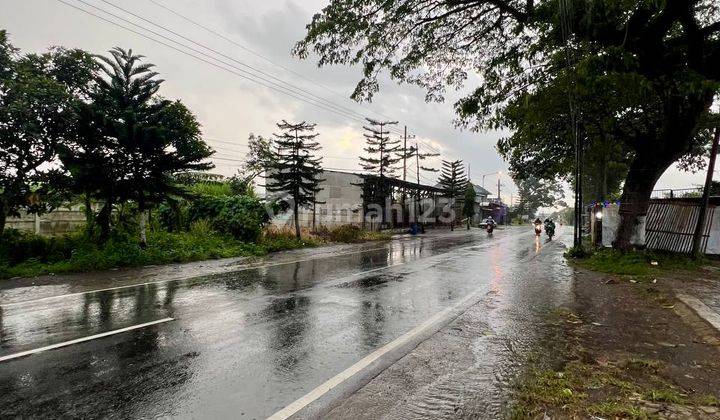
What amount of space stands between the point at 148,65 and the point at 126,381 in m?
12.4

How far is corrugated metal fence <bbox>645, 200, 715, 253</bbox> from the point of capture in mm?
14008

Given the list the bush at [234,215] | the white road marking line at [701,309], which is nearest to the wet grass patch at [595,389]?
the white road marking line at [701,309]

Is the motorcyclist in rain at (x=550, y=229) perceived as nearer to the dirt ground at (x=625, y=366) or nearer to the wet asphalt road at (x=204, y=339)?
the wet asphalt road at (x=204, y=339)

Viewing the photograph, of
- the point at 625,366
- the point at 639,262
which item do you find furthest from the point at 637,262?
the point at 625,366

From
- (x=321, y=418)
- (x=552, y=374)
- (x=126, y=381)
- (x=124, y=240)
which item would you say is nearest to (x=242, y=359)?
(x=126, y=381)

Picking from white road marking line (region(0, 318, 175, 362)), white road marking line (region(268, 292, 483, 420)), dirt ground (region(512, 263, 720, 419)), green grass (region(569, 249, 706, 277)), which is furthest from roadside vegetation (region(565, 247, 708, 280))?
white road marking line (region(0, 318, 175, 362))

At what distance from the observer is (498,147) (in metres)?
13.8

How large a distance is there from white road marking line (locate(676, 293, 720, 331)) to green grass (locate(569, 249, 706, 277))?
329 centimetres

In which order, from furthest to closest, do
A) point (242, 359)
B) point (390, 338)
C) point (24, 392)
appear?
1. point (390, 338)
2. point (242, 359)
3. point (24, 392)

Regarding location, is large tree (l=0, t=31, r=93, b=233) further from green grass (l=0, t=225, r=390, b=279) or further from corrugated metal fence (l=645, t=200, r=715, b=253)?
corrugated metal fence (l=645, t=200, r=715, b=253)

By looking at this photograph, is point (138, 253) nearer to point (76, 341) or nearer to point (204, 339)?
point (76, 341)

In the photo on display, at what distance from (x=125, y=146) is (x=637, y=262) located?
18.5 m

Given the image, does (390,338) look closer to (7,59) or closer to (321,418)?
(321,418)

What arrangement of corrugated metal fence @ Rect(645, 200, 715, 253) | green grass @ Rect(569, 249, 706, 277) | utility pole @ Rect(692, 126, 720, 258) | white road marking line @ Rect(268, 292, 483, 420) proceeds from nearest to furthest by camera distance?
white road marking line @ Rect(268, 292, 483, 420) → green grass @ Rect(569, 249, 706, 277) → utility pole @ Rect(692, 126, 720, 258) → corrugated metal fence @ Rect(645, 200, 715, 253)
